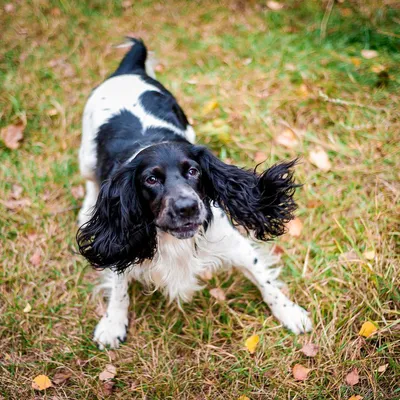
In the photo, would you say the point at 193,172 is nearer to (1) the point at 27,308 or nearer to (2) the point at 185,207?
(2) the point at 185,207

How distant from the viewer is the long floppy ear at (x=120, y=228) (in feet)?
9.52

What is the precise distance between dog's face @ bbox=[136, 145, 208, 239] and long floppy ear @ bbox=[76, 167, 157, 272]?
0.10m

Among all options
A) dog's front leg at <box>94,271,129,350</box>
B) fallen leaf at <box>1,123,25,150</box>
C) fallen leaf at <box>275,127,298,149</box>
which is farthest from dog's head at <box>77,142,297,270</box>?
fallen leaf at <box>1,123,25,150</box>

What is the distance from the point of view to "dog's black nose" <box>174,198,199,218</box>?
8.46 feet

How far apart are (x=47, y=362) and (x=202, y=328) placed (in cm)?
112

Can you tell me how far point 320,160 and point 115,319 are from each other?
228 cm

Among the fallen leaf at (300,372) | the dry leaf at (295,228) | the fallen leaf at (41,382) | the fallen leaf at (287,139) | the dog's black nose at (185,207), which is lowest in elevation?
the fallen leaf at (300,372)

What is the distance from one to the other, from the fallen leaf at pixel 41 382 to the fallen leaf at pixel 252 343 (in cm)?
136

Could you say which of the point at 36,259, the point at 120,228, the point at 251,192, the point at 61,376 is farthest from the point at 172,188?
the point at 36,259

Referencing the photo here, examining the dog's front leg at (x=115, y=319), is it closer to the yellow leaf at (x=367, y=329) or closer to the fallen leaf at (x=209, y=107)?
the yellow leaf at (x=367, y=329)

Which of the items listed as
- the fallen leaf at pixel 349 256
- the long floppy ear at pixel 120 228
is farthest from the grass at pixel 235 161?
the long floppy ear at pixel 120 228

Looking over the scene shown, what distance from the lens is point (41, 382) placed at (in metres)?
3.15

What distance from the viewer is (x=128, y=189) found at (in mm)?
2896

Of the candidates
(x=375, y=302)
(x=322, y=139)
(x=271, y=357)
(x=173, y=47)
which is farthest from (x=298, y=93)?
(x=271, y=357)
